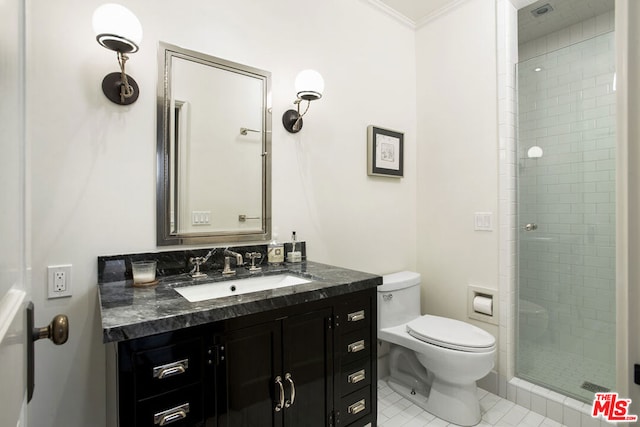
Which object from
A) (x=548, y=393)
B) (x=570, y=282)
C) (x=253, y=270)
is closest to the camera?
(x=253, y=270)

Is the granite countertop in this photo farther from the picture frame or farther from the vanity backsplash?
the picture frame

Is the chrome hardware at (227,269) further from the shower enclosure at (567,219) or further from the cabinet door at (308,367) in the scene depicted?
the shower enclosure at (567,219)

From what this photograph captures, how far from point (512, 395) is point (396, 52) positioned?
257cm

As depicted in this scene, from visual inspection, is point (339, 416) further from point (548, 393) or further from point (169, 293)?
point (548, 393)

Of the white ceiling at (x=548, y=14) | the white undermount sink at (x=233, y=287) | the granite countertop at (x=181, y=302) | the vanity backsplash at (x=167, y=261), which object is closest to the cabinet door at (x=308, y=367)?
the granite countertop at (x=181, y=302)

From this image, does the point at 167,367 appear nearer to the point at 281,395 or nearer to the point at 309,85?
the point at 281,395

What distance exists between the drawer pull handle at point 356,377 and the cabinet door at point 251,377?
1.19 feet

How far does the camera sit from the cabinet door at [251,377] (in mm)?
1058

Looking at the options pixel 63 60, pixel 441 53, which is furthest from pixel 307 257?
pixel 441 53

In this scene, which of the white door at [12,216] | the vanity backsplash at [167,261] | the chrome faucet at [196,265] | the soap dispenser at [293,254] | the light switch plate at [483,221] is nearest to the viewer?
the white door at [12,216]

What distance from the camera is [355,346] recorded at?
56.1 inches

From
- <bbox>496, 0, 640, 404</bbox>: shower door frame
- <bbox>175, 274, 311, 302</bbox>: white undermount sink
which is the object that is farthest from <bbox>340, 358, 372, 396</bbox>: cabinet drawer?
<bbox>496, 0, 640, 404</bbox>: shower door frame

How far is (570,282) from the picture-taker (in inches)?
83.0

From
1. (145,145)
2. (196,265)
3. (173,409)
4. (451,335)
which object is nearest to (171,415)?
(173,409)
